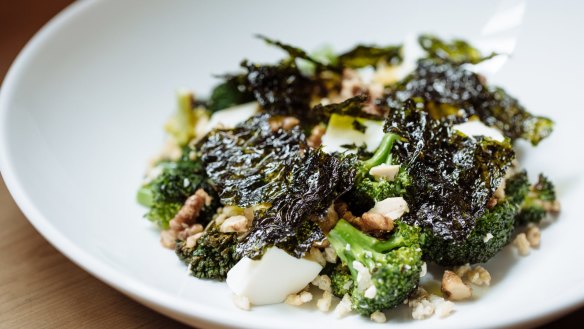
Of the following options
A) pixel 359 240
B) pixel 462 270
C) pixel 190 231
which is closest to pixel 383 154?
pixel 359 240

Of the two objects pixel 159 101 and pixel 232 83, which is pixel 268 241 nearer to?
pixel 232 83

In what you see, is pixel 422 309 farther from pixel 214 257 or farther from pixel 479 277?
pixel 214 257

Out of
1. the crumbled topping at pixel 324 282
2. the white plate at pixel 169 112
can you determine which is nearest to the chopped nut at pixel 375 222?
the crumbled topping at pixel 324 282

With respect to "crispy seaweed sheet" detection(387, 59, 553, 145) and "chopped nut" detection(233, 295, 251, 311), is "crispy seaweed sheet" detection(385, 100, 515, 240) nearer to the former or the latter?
"crispy seaweed sheet" detection(387, 59, 553, 145)

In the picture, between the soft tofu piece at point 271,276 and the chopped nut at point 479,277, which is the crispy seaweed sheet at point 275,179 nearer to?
the soft tofu piece at point 271,276

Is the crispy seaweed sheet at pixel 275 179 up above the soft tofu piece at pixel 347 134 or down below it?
below

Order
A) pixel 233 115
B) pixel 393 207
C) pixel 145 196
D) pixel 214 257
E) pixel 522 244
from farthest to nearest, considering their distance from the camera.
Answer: pixel 233 115 → pixel 145 196 → pixel 522 244 → pixel 214 257 → pixel 393 207

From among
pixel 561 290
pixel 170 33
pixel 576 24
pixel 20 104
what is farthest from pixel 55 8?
pixel 561 290
